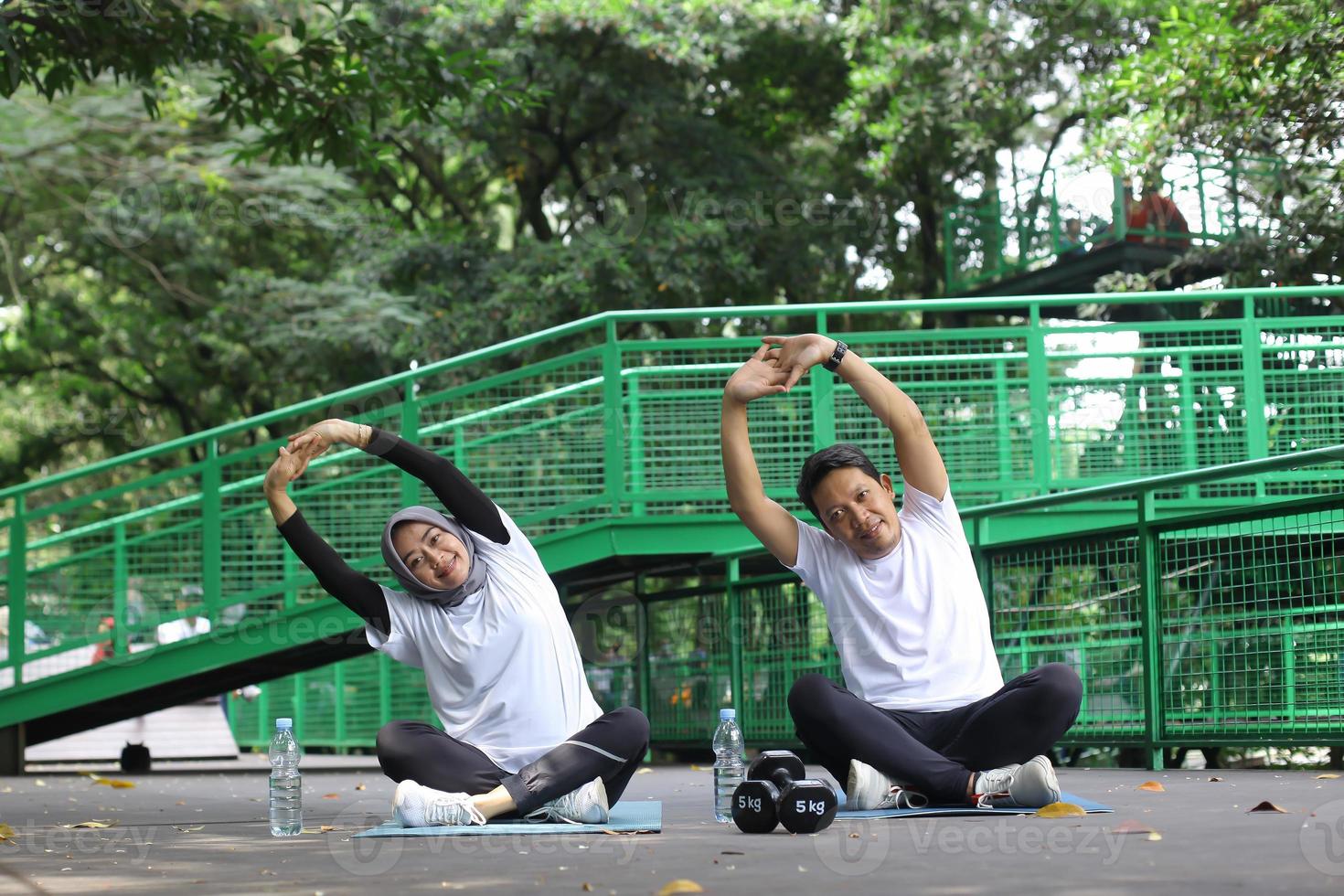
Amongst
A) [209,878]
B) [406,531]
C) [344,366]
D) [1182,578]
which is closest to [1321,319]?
[1182,578]

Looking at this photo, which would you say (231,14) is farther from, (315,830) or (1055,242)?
(315,830)

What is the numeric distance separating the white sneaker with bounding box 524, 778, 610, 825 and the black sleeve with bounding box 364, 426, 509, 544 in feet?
3.32

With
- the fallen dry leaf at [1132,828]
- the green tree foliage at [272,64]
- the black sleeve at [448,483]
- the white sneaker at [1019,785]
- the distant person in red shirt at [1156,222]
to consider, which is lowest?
the fallen dry leaf at [1132,828]

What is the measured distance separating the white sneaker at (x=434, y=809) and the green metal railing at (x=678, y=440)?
5438 mm

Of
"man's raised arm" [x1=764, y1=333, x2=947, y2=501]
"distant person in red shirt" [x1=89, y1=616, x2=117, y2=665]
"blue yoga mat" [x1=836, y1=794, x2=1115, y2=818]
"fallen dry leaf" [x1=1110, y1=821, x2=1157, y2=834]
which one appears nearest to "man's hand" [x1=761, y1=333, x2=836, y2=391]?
"man's raised arm" [x1=764, y1=333, x2=947, y2=501]

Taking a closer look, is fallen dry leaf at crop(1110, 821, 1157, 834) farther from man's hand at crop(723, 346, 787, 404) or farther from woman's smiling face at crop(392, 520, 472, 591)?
woman's smiling face at crop(392, 520, 472, 591)

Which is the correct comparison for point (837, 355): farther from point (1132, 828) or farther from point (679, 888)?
point (679, 888)

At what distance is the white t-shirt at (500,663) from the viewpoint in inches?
226

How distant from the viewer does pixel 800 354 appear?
5543 mm

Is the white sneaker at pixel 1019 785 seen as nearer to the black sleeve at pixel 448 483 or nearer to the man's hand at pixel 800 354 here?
the man's hand at pixel 800 354

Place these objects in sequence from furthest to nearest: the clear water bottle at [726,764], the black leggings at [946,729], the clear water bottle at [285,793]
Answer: the clear water bottle at [285,793] → the clear water bottle at [726,764] → the black leggings at [946,729]

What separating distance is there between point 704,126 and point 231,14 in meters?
6.22

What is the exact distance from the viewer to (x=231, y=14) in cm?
1945

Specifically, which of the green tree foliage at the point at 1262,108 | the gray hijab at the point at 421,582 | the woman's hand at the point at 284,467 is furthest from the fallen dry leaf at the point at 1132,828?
the green tree foliage at the point at 1262,108
